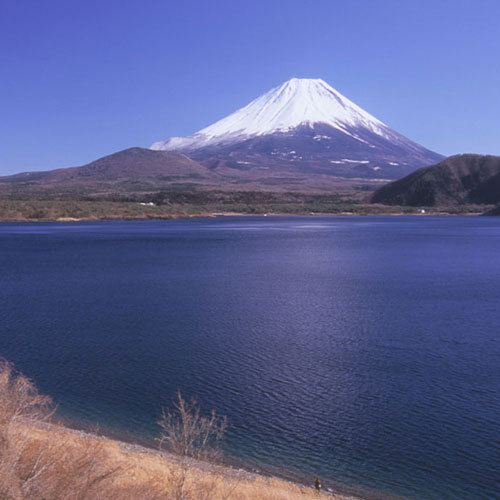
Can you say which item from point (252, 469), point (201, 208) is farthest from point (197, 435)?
point (201, 208)

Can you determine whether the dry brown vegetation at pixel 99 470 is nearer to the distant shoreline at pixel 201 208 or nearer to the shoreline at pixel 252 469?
the shoreline at pixel 252 469

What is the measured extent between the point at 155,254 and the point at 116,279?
10.9m

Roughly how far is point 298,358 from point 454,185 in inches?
4681

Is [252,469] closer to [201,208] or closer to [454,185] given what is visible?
[201,208]

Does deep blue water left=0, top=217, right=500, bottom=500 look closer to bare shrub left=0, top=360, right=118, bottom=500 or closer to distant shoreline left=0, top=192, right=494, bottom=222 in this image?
bare shrub left=0, top=360, right=118, bottom=500

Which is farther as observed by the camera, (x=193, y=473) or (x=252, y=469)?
(x=252, y=469)

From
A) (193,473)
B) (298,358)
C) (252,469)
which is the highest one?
(193,473)

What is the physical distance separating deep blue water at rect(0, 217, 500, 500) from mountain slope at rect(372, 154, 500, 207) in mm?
97339

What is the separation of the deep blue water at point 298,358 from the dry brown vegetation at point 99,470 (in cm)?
115

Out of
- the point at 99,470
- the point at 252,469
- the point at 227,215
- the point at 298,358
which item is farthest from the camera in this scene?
the point at 227,215

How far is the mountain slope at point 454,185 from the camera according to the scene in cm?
11812

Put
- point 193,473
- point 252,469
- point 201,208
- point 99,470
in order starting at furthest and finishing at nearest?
point 201,208
point 252,469
point 193,473
point 99,470

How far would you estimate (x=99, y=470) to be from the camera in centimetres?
627

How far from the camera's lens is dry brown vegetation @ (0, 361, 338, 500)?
5555mm
